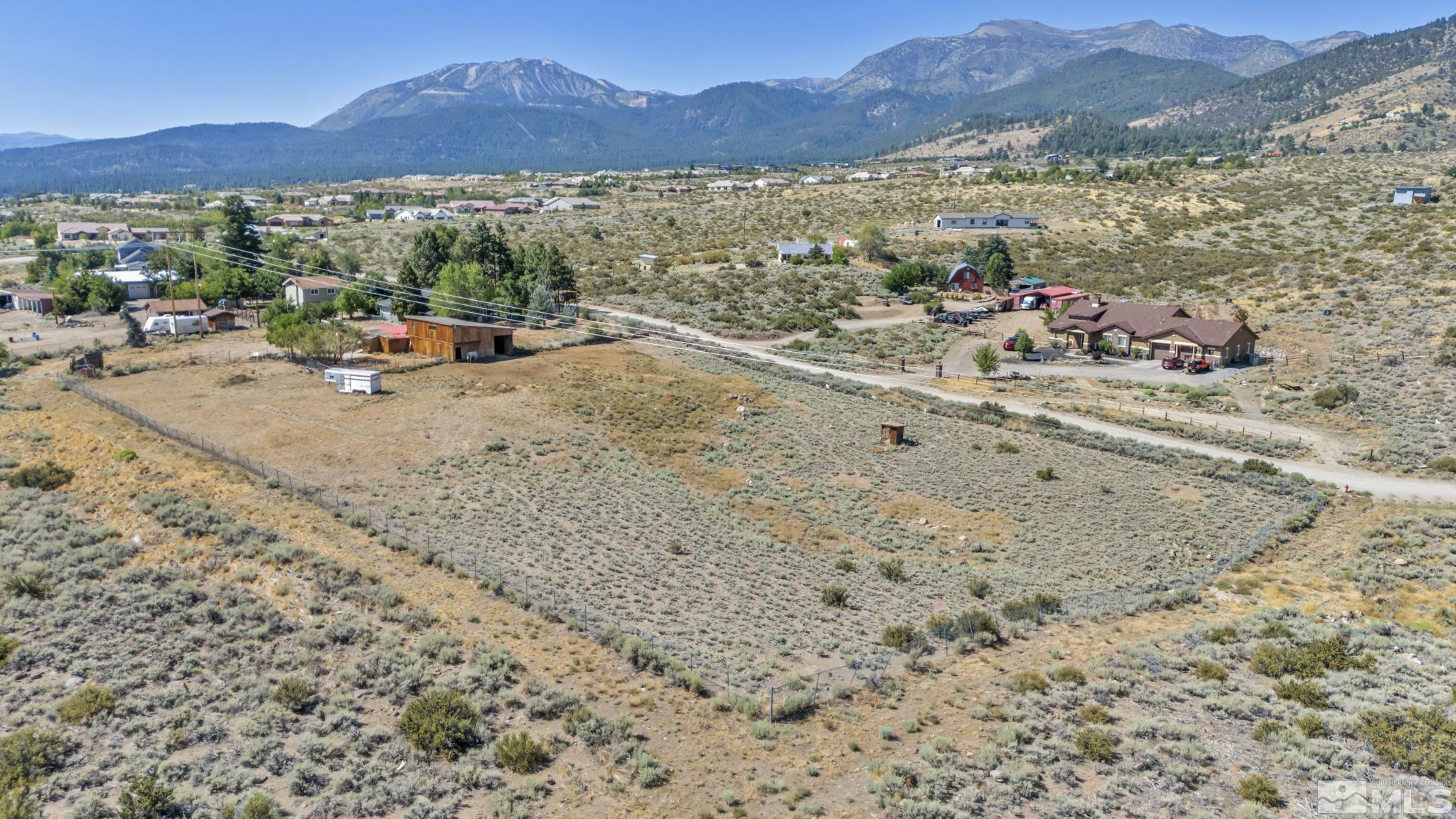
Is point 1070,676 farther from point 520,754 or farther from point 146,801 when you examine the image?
point 146,801

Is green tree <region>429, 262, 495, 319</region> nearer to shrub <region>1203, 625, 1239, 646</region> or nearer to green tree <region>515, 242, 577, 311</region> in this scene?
green tree <region>515, 242, 577, 311</region>

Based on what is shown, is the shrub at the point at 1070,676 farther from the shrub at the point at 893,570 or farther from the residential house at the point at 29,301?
the residential house at the point at 29,301

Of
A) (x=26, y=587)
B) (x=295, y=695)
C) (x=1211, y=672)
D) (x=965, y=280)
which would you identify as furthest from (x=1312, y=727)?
(x=965, y=280)

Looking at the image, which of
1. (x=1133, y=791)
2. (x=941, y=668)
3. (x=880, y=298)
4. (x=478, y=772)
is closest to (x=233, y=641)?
(x=478, y=772)

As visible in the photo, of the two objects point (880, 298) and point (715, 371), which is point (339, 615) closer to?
point (715, 371)

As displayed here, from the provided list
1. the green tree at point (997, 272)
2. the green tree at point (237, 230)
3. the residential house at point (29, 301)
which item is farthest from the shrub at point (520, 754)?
the green tree at point (237, 230)

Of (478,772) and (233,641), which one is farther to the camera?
(233,641)
